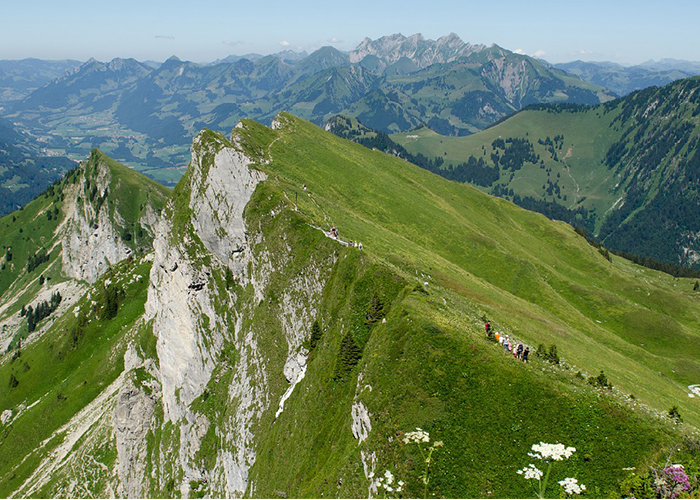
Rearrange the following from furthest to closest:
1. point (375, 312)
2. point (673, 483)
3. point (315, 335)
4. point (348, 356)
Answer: point (315, 335)
point (375, 312)
point (348, 356)
point (673, 483)

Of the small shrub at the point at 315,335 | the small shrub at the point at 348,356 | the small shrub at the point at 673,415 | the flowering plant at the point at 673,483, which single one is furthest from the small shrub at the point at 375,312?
the flowering plant at the point at 673,483

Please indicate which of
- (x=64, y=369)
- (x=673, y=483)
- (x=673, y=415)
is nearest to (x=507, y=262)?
(x=673, y=415)

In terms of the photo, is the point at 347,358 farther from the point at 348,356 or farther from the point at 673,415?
the point at 673,415

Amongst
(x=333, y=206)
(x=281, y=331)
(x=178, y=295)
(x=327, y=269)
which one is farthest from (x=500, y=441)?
(x=178, y=295)

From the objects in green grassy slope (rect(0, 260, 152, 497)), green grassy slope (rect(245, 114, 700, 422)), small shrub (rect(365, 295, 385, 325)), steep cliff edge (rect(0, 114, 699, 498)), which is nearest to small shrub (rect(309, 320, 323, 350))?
steep cliff edge (rect(0, 114, 699, 498))

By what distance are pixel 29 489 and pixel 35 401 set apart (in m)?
40.5

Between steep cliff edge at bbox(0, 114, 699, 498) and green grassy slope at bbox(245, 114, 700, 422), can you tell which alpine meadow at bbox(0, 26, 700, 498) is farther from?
green grassy slope at bbox(245, 114, 700, 422)

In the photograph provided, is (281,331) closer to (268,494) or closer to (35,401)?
(268,494)

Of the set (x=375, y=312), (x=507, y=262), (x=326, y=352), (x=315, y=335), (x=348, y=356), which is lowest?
(x=507, y=262)

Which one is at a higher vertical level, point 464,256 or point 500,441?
point 500,441

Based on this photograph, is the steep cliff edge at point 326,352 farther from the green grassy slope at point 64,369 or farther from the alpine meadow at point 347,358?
the green grassy slope at point 64,369

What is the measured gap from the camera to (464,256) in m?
112

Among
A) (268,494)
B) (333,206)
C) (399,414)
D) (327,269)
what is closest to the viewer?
(399,414)

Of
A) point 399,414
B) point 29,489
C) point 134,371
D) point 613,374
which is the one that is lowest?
point 29,489
